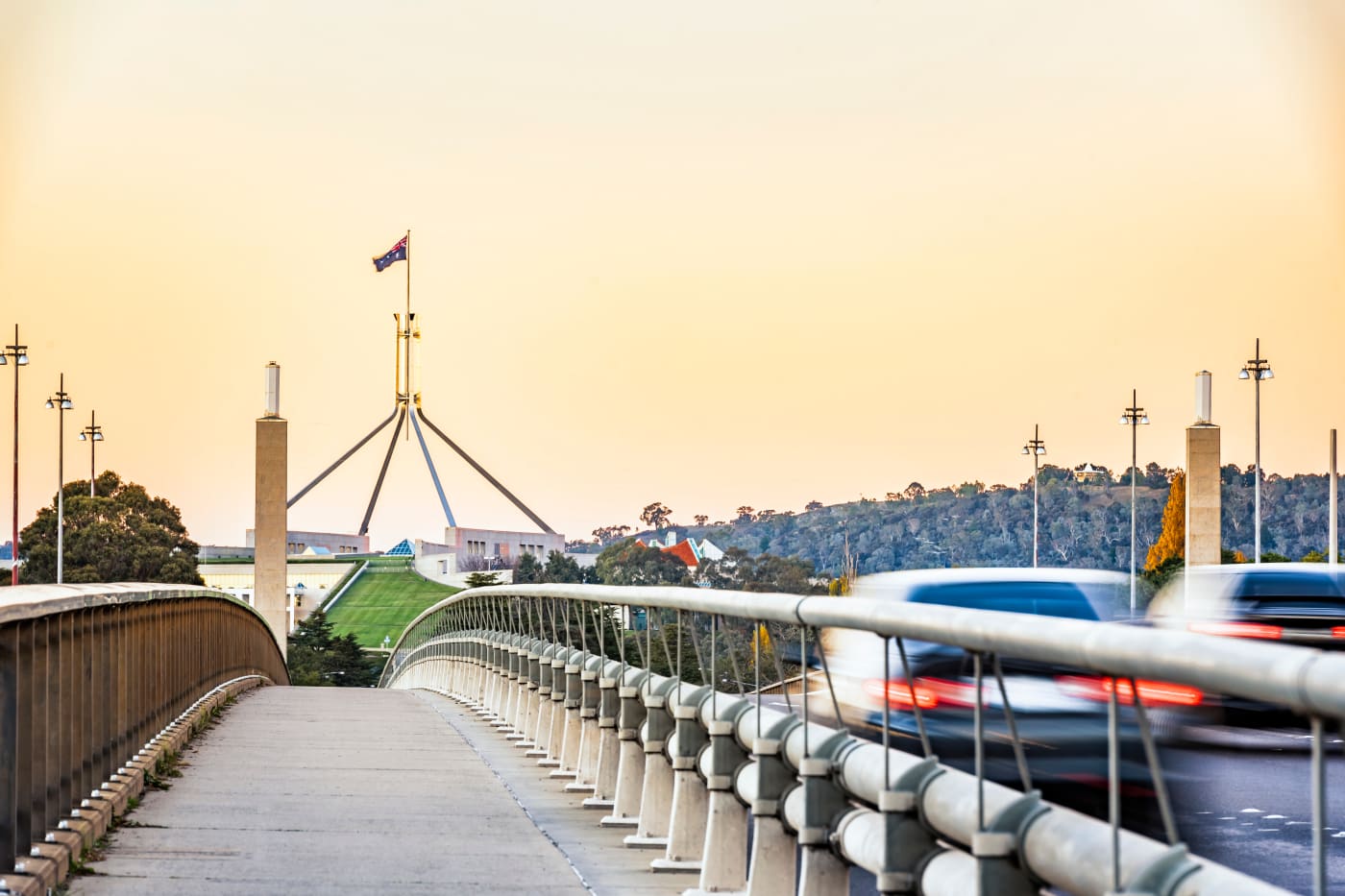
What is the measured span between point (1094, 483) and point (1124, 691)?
153 metres

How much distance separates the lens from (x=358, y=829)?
9055 mm

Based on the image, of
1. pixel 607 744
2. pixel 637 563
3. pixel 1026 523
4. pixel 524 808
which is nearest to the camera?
pixel 524 808

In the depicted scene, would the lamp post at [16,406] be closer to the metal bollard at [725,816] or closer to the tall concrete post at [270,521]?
the tall concrete post at [270,521]

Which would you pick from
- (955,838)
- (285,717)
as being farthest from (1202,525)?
(955,838)

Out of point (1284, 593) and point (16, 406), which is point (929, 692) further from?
point (16, 406)

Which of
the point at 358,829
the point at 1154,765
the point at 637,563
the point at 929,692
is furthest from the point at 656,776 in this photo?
the point at 637,563

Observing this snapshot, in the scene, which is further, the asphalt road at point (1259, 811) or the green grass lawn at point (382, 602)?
the green grass lawn at point (382, 602)

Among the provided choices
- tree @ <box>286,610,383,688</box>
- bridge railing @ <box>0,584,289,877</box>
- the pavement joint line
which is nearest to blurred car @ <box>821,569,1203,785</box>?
the pavement joint line

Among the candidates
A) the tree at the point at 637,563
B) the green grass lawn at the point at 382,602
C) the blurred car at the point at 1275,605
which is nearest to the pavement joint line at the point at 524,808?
the blurred car at the point at 1275,605

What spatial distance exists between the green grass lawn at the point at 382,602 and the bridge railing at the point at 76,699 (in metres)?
137

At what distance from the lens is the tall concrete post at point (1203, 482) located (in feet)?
206

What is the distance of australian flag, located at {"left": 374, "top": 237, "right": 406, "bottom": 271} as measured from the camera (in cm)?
8306

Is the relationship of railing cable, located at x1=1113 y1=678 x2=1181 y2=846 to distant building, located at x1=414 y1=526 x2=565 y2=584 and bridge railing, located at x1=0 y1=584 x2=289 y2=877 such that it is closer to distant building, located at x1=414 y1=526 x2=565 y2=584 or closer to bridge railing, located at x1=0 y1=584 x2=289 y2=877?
bridge railing, located at x1=0 y1=584 x2=289 y2=877

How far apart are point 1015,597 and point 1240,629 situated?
6.79 m
